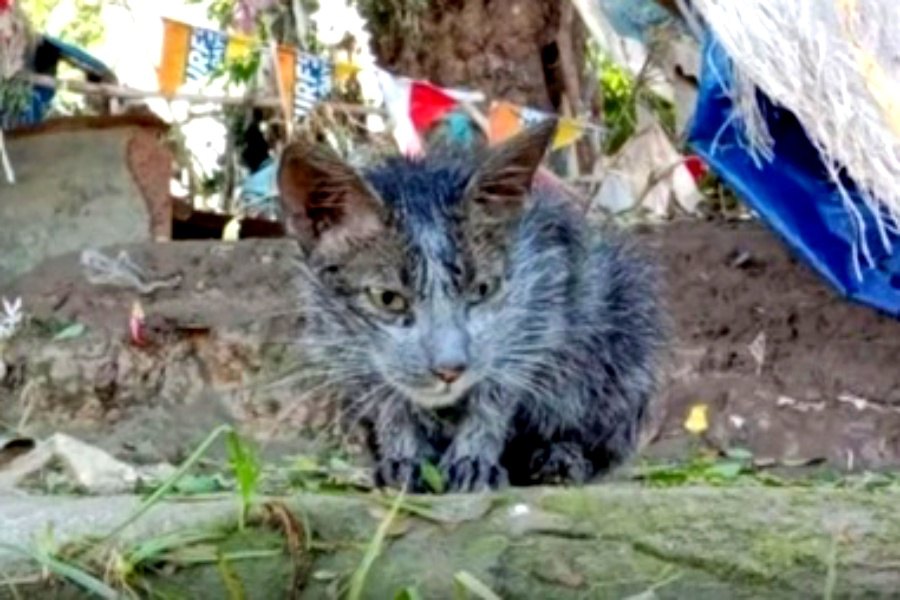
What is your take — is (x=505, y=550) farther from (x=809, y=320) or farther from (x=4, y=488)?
(x=809, y=320)

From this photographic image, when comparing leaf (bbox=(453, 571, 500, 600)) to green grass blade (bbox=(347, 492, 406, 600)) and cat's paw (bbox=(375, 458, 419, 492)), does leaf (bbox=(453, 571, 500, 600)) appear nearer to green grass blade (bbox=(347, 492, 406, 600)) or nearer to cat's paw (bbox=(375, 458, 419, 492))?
green grass blade (bbox=(347, 492, 406, 600))

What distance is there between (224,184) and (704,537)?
5.73 m

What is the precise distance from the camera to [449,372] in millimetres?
2947

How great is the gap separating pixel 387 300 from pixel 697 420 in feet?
9.46

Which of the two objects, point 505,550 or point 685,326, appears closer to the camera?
point 505,550

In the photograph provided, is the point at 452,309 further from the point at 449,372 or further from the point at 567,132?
the point at 567,132

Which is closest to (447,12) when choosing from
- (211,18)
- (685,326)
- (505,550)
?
(211,18)

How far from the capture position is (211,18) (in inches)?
304

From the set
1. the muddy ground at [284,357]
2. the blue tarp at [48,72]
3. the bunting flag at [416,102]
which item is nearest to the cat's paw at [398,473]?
the muddy ground at [284,357]

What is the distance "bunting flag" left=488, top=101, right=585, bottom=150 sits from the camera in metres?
6.44

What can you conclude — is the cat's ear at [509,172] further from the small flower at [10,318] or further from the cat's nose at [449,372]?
the small flower at [10,318]

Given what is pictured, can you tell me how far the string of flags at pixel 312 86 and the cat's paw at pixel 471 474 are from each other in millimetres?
3291

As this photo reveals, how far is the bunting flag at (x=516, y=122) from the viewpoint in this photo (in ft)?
21.1

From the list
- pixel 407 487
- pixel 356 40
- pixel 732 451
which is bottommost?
pixel 732 451
